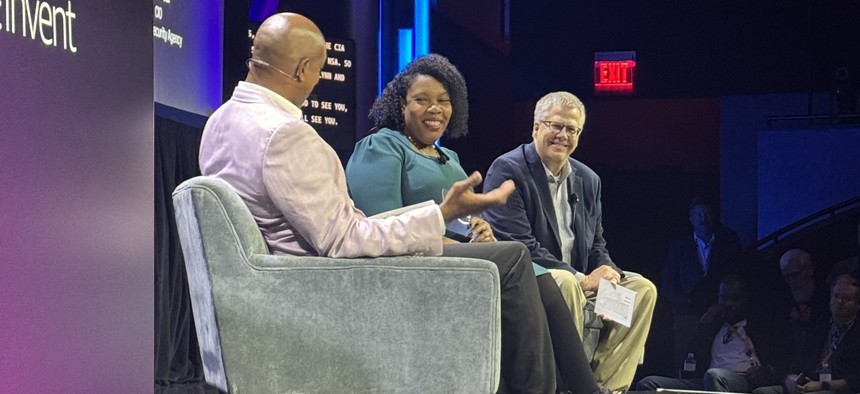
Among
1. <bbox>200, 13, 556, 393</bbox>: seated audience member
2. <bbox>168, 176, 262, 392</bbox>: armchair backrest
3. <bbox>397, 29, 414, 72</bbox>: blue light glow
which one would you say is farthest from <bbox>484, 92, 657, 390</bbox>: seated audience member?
<bbox>397, 29, 414, 72</bbox>: blue light glow

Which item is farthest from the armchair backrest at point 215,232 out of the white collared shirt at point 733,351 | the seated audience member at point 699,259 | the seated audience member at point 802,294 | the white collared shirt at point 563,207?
the seated audience member at point 699,259

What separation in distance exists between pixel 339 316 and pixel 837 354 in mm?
3880

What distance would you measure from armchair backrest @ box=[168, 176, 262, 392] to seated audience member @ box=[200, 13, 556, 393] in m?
0.08

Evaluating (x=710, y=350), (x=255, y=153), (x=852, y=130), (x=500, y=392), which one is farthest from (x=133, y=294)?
(x=852, y=130)

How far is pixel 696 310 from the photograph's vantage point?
7.88m

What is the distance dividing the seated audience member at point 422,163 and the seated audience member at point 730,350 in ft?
7.70

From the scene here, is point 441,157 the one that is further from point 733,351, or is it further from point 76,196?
point 733,351

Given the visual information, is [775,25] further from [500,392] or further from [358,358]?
[358,358]

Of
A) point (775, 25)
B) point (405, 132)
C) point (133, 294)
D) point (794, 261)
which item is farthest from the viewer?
point (775, 25)

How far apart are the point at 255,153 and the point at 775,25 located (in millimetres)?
8409

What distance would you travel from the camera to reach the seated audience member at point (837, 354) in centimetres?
535

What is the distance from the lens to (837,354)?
217 inches

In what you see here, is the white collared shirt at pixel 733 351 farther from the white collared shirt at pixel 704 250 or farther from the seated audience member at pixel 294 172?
the seated audience member at pixel 294 172

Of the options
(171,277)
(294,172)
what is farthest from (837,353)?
(294,172)
